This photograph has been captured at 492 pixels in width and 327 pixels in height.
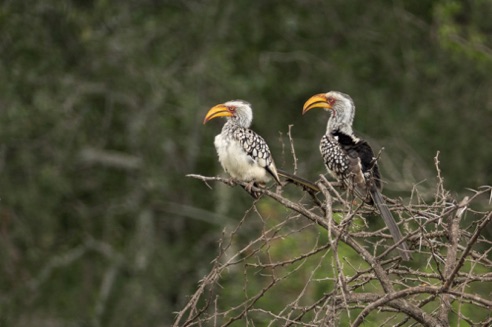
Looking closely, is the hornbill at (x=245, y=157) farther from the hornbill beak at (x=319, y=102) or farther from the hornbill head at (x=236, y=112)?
the hornbill beak at (x=319, y=102)

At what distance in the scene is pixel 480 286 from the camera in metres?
8.83

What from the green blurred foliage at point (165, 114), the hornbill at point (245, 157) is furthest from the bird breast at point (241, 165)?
the green blurred foliage at point (165, 114)

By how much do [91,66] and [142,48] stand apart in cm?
49

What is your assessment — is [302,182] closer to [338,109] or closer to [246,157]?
[246,157]

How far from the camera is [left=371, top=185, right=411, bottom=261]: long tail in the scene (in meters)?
4.89

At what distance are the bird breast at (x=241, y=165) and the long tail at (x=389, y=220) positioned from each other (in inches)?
24.0

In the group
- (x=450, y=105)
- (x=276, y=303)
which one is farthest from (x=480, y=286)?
(x=450, y=105)

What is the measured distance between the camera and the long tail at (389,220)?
4888mm

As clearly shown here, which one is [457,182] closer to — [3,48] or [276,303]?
[276,303]

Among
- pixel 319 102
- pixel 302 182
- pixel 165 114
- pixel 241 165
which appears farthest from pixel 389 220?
pixel 165 114

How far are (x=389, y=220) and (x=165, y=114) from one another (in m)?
6.96

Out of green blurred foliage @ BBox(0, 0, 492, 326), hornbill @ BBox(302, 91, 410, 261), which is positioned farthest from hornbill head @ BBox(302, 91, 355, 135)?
green blurred foliage @ BBox(0, 0, 492, 326)

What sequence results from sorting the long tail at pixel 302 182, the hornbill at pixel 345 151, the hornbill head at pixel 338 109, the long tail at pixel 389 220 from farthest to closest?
the hornbill head at pixel 338 109, the hornbill at pixel 345 151, the long tail at pixel 302 182, the long tail at pixel 389 220

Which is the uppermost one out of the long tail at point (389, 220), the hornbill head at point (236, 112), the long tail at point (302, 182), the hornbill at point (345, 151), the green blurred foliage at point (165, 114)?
the long tail at point (302, 182)
